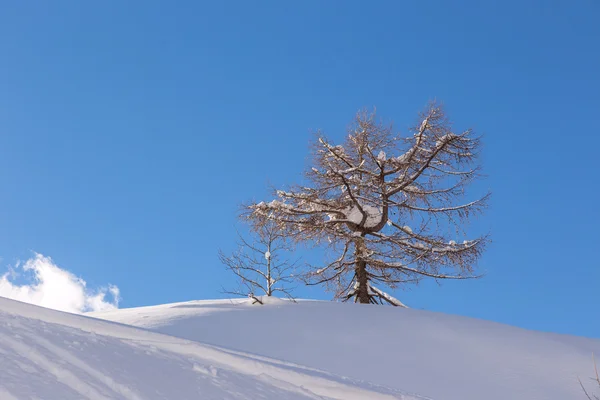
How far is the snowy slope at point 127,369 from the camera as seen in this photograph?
2.98m

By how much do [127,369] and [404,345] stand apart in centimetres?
466

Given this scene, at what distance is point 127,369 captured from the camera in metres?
3.43

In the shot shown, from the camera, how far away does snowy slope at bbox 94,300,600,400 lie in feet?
20.6

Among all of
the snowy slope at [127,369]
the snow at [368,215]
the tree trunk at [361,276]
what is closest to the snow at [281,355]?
the snowy slope at [127,369]

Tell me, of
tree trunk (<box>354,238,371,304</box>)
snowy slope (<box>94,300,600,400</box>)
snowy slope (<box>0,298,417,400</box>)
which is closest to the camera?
snowy slope (<box>0,298,417,400</box>)

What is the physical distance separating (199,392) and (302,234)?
8702 mm

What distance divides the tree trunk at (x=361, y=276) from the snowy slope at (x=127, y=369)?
7024 mm

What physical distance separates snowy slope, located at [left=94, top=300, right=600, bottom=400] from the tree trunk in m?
2.58

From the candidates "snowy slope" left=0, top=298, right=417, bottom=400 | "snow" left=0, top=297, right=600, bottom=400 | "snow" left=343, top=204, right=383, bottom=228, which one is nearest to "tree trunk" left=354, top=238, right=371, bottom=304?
"snow" left=343, top=204, right=383, bottom=228

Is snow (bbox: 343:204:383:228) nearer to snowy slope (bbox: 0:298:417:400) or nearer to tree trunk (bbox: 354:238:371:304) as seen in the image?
tree trunk (bbox: 354:238:371:304)

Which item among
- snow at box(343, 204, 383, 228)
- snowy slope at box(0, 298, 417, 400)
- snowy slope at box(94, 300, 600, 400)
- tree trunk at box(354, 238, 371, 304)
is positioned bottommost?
snowy slope at box(0, 298, 417, 400)

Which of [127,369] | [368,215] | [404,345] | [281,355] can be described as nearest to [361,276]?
[368,215]

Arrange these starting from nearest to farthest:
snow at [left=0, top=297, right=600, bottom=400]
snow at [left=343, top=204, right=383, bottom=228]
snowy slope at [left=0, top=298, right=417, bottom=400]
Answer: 1. snowy slope at [left=0, top=298, right=417, bottom=400]
2. snow at [left=0, top=297, right=600, bottom=400]
3. snow at [left=343, top=204, right=383, bottom=228]

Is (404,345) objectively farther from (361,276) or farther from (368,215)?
(368,215)
